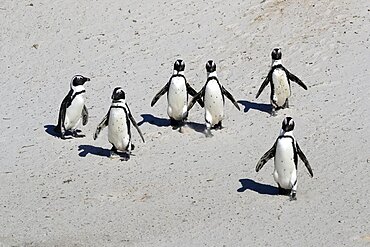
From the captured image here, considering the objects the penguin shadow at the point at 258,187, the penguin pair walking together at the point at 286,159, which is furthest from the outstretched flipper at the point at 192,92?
the penguin pair walking together at the point at 286,159

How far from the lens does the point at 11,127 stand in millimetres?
13453

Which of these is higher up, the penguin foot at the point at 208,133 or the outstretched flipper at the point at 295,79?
the outstretched flipper at the point at 295,79

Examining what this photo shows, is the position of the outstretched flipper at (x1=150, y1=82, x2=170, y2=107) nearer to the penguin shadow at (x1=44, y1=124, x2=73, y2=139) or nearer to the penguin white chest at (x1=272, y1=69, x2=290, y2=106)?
the penguin shadow at (x1=44, y1=124, x2=73, y2=139)

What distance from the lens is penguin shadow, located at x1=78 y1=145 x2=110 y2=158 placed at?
Answer: 40.7 feet

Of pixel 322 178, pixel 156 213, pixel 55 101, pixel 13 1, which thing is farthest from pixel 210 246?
pixel 13 1

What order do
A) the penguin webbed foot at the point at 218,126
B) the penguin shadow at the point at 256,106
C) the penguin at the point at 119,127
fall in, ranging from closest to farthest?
the penguin at the point at 119,127 → the penguin webbed foot at the point at 218,126 → the penguin shadow at the point at 256,106

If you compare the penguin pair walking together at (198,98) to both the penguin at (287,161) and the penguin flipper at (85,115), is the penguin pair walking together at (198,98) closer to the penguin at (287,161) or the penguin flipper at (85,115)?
the penguin flipper at (85,115)

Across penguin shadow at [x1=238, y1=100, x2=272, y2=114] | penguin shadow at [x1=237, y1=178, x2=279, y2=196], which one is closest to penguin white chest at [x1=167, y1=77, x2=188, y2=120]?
penguin shadow at [x1=238, y1=100, x2=272, y2=114]

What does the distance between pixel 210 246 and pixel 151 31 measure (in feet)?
26.1

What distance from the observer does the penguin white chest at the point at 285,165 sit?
10703mm

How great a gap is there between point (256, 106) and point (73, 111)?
253 cm

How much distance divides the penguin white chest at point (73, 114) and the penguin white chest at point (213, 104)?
66.5 inches

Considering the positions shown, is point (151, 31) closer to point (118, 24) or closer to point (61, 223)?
point (118, 24)

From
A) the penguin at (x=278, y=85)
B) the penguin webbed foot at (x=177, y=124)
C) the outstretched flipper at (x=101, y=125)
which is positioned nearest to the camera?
the outstretched flipper at (x=101, y=125)
